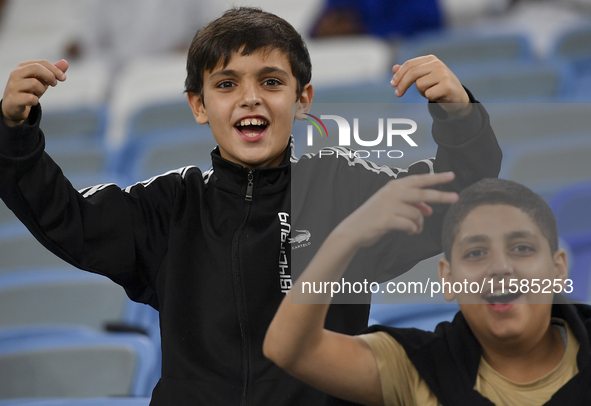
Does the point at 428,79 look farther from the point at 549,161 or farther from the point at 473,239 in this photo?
the point at 549,161

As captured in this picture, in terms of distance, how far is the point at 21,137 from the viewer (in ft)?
3.20

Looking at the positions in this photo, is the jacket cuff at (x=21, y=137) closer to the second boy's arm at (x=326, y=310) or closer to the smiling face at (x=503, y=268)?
the second boy's arm at (x=326, y=310)

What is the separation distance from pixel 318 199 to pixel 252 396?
0.30 m

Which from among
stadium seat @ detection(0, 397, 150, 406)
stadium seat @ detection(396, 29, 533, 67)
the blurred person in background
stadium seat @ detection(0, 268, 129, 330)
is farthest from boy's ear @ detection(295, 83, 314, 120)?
the blurred person in background

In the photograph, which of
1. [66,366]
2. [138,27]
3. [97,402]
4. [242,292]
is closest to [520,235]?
[242,292]

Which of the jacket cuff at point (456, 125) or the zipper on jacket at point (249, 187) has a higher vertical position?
the jacket cuff at point (456, 125)

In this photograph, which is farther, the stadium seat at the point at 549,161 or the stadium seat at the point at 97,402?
the stadium seat at the point at 549,161

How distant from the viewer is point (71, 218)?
1.04 m

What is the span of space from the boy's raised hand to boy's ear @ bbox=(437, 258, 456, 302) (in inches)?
4.5

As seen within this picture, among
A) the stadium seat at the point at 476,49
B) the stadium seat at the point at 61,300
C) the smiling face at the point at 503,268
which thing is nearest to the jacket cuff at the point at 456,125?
the smiling face at the point at 503,268

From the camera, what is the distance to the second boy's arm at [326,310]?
817 mm

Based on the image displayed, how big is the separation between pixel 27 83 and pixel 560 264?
747mm

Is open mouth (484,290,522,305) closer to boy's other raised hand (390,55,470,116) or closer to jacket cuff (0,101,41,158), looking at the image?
boy's other raised hand (390,55,470,116)

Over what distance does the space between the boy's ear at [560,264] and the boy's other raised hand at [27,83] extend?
0.70 metres
